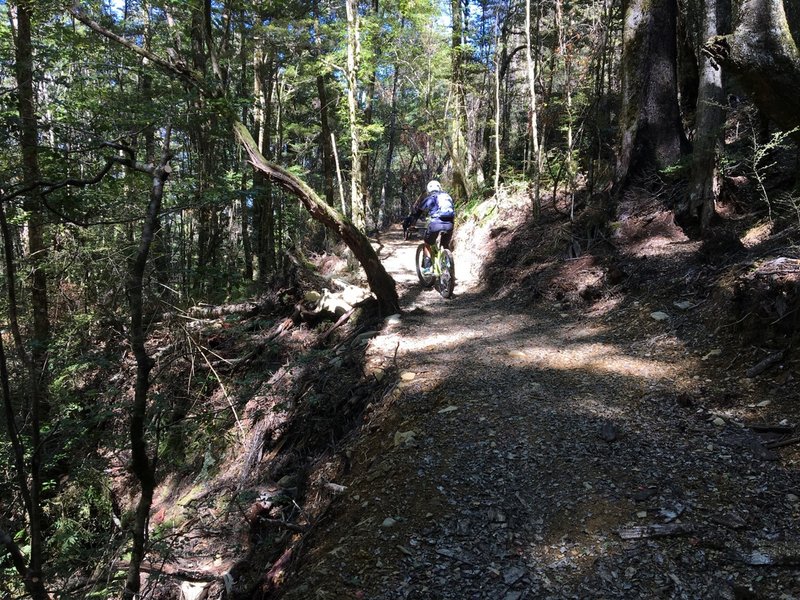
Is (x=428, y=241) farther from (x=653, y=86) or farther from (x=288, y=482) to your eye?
(x=288, y=482)

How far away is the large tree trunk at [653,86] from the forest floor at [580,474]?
2.82 metres

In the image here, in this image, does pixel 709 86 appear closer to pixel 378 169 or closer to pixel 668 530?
pixel 668 530

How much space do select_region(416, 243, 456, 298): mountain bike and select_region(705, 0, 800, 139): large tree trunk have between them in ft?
17.1

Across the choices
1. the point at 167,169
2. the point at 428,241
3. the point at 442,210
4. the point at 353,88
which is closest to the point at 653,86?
the point at 442,210

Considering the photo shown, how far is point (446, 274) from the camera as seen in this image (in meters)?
8.95

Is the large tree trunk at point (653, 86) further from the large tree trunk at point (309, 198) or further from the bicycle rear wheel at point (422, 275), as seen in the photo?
the large tree trunk at point (309, 198)

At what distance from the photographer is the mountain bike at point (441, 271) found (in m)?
8.84

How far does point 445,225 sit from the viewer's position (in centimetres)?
864

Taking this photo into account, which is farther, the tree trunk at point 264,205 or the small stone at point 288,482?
the tree trunk at point 264,205

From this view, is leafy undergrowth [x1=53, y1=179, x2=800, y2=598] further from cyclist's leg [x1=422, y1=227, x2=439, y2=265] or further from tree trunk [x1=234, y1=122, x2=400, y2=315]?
cyclist's leg [x1=422, y1=227, x2=439, y2=265]

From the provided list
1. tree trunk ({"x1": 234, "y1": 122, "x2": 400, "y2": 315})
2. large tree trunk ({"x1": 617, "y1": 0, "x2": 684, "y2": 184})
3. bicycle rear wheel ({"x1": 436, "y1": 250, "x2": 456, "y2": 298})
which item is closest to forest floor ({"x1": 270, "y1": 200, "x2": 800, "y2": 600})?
tree trunk ({"x1": 234, "y1": 122, "x2": 400, "y2": 315})

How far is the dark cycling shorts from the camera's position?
862 cm

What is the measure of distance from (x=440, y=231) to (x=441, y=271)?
0.82m

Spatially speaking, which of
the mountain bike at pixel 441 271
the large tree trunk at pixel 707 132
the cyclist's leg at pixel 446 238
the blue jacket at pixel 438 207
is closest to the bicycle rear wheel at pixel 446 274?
the mountain bike at pixel 441 271
